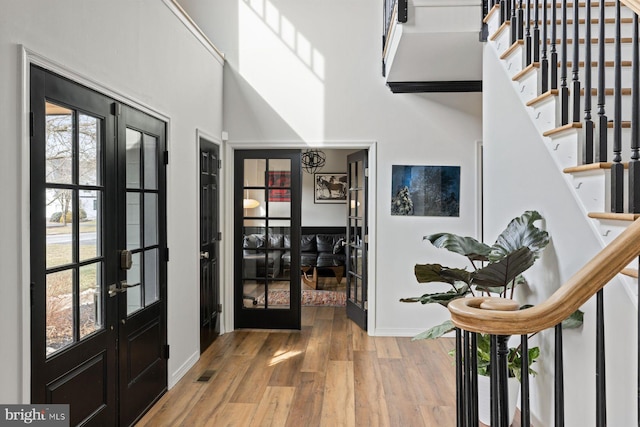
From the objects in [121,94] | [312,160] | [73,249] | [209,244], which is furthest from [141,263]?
[312,160]

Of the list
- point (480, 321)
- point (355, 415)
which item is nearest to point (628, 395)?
point (480, 321)

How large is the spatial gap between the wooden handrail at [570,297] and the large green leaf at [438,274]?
3.59 ft

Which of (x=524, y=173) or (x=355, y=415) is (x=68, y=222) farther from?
(x=524, y=173)

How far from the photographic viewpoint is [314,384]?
10.9ft

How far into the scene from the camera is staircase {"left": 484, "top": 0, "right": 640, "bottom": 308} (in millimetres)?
1539

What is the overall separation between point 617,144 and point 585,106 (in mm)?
288

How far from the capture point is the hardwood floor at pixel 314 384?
2.80m

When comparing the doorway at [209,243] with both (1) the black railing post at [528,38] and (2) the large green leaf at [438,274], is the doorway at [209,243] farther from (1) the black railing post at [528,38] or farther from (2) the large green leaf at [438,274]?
(1) the black railing post at [528,38]

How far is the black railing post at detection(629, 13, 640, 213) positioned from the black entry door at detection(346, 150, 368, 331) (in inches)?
131

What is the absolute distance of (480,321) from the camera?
1179mm

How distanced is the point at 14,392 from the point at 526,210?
8.31 feet

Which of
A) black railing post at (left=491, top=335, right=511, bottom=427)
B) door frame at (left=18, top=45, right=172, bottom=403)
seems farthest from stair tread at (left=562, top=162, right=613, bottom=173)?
door frame at (left=18, top=45, right=172, bottom=403)

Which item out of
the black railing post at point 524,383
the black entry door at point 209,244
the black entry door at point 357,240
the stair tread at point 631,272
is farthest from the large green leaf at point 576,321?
the black entry door at point 209,244

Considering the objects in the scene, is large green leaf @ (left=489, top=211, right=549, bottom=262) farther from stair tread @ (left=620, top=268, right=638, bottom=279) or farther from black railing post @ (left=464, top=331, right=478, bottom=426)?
black railing post @ (left=464, top=331, right=478, bottom=426)
